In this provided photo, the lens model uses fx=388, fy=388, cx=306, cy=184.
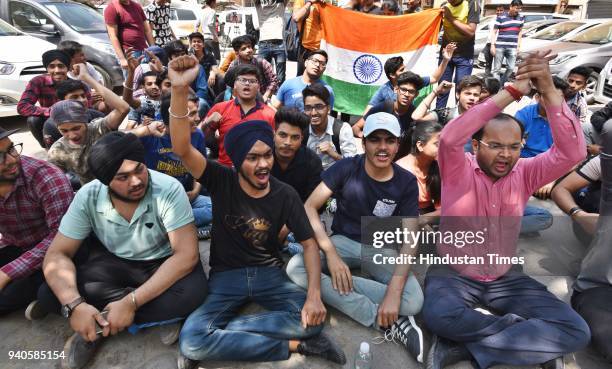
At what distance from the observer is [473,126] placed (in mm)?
2113

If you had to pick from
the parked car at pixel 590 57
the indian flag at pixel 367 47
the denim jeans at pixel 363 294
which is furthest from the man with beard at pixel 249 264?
the parked car at pixel 590 57

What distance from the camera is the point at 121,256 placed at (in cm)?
250

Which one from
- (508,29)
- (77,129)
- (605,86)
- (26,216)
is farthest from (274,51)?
(605,86)

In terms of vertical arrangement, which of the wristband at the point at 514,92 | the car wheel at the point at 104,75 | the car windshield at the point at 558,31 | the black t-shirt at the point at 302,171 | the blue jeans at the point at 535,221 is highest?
the car windshield at the point at 558,31

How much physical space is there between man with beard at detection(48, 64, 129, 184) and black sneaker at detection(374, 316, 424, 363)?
8.92ft

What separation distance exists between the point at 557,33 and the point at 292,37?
29.4ft

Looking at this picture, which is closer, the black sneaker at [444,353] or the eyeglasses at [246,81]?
the black sneaker at [444,353]

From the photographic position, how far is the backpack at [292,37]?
19.8 ft

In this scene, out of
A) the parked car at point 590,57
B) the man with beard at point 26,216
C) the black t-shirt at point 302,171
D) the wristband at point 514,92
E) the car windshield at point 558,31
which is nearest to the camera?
the wristband at point 514,92

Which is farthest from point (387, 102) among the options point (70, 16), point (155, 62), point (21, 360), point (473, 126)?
point (70, 16)

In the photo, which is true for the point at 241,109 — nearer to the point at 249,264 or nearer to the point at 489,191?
the point at 249,264

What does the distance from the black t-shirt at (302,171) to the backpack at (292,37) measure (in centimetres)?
337

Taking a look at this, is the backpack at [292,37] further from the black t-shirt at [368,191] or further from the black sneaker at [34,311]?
the black sneaker at [34,311]

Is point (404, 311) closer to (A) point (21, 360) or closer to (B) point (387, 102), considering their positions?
(A) point (21, 360)
